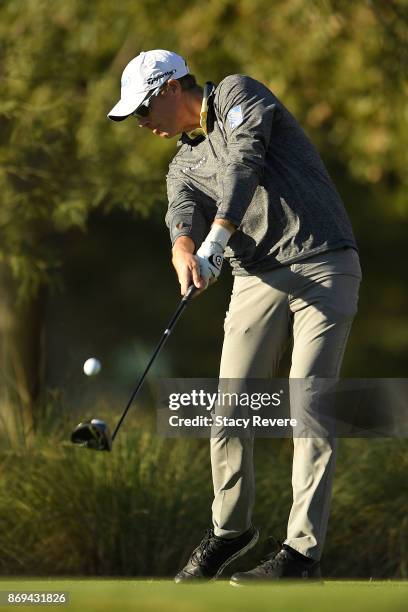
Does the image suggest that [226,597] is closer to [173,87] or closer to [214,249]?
[214,249]

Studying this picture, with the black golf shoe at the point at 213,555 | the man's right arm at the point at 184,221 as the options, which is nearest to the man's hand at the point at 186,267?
the man's right arm at the point at 184,221

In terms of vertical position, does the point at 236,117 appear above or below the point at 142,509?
above

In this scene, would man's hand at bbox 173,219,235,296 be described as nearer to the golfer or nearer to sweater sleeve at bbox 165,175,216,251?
the golfer

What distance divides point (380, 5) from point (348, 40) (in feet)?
2.33

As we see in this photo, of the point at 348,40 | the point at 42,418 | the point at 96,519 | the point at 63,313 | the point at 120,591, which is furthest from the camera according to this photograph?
the point at 63,313

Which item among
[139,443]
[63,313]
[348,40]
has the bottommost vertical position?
[139,443]

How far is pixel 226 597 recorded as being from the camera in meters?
4.57

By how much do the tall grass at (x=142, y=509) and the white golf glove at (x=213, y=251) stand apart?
10.0 ft

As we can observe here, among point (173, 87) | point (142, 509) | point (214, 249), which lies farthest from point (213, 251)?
point (142, 509)

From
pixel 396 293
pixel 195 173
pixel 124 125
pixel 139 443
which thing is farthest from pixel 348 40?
pixel 396 293

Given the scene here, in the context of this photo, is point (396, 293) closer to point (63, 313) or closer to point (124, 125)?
point (63, 313)

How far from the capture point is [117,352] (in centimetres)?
1051

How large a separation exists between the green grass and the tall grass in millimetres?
2604

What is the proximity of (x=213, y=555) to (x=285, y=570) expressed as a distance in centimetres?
40
